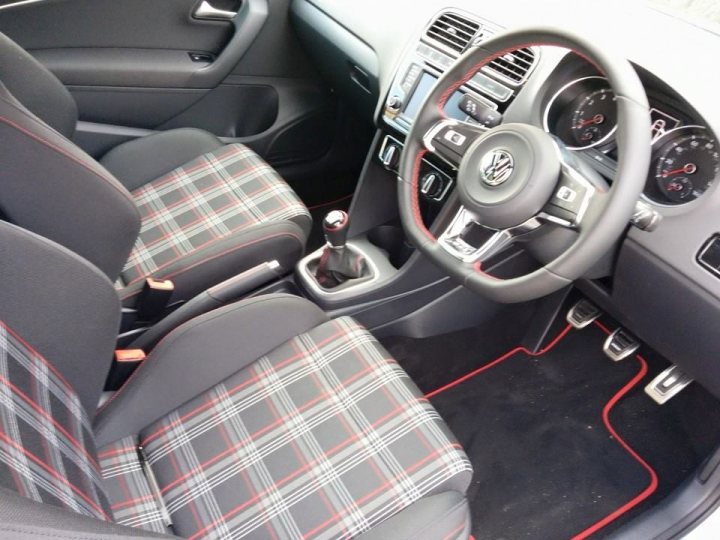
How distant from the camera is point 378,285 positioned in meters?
1.46

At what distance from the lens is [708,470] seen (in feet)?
4.27

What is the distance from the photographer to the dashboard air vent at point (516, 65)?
1161mm

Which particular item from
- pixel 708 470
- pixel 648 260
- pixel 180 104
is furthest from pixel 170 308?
pixel 708 470

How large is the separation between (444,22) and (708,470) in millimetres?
1043

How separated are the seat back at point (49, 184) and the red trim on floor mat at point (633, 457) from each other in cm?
110

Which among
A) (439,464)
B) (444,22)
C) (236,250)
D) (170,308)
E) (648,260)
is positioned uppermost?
(444,22)

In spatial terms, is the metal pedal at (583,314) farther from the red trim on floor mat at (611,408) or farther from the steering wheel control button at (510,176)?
the steering wheel control button at (510,176)

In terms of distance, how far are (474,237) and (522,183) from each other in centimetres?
17

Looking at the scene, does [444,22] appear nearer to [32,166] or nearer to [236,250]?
[236,250]

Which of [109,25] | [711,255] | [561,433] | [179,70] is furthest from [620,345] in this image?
[109,25]

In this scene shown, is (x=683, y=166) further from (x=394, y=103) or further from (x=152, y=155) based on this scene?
(x=152, y=155)

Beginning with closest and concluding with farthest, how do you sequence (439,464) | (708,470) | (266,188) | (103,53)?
(439,464), (708,470), (266,188), (103,53)

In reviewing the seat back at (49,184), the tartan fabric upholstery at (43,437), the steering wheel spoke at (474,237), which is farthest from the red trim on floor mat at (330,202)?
the tartan fabric upholstery at (43,437)

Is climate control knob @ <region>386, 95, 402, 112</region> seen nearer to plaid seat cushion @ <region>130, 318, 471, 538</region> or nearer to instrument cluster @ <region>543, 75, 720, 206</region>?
instrument cluster @ <region>543, 75, 720, 206</region>
